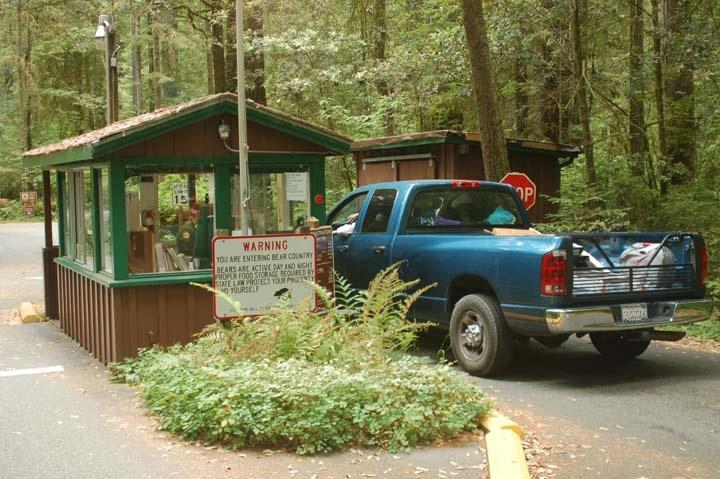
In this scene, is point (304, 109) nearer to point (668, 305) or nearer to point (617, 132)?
point (617, 132)

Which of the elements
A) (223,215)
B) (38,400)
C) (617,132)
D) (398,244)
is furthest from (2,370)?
(617,132)

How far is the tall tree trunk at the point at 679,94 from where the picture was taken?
15414 mm

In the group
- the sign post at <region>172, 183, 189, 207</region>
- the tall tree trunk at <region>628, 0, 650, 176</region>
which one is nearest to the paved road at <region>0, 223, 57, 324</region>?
the sign post at <region>172, 183, 189, 207</region>

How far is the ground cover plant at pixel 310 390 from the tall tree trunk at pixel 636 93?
10712mm

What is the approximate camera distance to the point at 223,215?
9.36 m

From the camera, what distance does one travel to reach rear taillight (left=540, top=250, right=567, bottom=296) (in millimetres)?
7598

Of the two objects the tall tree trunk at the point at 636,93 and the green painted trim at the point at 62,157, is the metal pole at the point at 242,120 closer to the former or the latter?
the green painted trim at the point at 62,157

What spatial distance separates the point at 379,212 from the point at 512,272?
8.42ft

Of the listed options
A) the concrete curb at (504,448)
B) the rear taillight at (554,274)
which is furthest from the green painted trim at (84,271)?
the concrete curb at (504,448)

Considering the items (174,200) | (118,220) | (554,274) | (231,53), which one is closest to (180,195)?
(174,200)

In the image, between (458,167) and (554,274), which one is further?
(458,167)

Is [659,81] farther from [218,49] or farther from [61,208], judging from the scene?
[61,208]

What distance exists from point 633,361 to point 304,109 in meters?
15.9

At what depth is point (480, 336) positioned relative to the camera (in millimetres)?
8398
